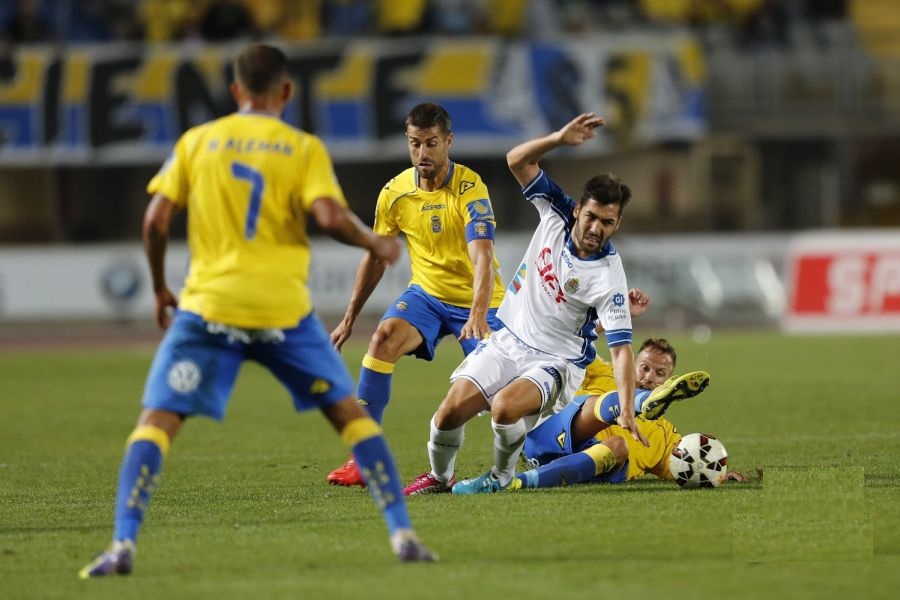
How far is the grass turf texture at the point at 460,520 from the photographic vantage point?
6.01 metres

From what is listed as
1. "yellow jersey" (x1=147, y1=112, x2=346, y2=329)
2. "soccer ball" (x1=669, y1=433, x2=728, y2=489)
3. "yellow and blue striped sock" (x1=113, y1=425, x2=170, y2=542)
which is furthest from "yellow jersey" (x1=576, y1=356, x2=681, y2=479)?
"yellow and blue striped sock" (x1=113, y1=425, x2=170, y2=542)

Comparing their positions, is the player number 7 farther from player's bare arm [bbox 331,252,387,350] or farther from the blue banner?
the blue banner

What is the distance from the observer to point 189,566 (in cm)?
645

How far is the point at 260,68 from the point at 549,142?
1827 millimetres

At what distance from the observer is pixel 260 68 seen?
6.26 meters

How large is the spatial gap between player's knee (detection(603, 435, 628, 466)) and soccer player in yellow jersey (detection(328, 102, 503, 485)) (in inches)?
39.9

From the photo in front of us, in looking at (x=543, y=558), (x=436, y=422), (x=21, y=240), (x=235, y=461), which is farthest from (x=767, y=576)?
(x=21, y=240)

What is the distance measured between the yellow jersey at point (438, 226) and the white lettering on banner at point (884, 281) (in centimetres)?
1479

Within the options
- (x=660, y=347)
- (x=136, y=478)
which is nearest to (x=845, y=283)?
(x=660, y=347)

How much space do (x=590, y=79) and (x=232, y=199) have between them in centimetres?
2113

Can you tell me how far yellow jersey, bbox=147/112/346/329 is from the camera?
622 cm

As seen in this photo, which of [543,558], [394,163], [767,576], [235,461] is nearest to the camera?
[767,576]

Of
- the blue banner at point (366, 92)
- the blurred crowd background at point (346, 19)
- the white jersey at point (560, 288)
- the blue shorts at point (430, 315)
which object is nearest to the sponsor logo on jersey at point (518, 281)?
the white jersey at point (560, 288)

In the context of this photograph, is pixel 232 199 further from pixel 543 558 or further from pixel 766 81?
pixel 766 81
